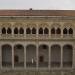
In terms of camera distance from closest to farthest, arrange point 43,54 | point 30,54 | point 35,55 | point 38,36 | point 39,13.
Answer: point 38,36 → point 35,55 → point 30,54 → point 43,54 → point 39,13

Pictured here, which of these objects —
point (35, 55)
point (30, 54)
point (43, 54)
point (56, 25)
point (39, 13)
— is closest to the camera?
point (56, 25)

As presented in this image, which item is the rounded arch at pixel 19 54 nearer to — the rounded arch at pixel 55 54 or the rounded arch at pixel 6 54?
the rounded arch at pixel 6 54

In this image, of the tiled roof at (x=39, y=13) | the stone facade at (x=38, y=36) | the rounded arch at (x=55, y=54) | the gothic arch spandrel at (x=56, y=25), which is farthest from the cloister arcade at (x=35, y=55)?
the tiled roof at (x=39, y=13)

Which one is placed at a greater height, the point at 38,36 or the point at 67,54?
the point at 38,36

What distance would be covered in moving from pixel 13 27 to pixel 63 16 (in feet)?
26.4

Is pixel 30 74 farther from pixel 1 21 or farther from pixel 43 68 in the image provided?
pixel 1 21

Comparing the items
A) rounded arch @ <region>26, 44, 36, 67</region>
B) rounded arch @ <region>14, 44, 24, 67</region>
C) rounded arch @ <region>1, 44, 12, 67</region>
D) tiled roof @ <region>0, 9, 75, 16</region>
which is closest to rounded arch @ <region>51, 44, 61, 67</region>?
rounded arch @ <region>26, 44, 36, 67</region>

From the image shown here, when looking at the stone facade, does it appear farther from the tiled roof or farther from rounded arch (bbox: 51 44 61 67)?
the tiled roof

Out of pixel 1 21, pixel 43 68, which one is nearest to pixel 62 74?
pixel 43 68

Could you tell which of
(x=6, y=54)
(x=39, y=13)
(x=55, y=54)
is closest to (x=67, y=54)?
(x=55, y=54)

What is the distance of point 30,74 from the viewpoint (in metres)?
55.8

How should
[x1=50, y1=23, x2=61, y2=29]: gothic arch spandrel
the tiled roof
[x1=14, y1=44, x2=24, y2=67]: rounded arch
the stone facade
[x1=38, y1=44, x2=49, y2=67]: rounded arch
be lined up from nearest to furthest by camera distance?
1. the stone facade
2. [x1=50, y1=23, x2=61, y2=29]: gothic arch spandrel
3. the tiled roof
4. [x1=38, y1=44, x2=49, y2=67]: rounded arch
5. [x1=14, y1=44, x2=24, y2=67]: rounded arch

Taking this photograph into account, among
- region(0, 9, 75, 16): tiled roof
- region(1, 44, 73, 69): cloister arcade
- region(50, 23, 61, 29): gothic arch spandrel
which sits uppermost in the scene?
region(0, 9, 75, 16): tiled roof

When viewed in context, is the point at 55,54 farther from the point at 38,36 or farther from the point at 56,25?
the point at 56,25
